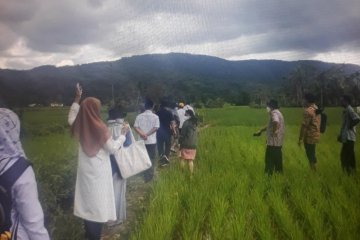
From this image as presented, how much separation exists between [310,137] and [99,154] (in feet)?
5.71

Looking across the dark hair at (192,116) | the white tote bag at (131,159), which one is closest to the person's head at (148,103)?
the white tote bag at (131,159)

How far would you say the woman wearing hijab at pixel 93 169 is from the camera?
2.58 m

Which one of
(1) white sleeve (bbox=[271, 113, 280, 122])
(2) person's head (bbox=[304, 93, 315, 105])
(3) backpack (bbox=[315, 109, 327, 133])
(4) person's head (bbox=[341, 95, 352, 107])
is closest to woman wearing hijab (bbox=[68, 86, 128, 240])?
(2) person's head (bbox=[304, 93, 315, 105])

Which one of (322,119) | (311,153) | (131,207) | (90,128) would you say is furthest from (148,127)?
(90,128)

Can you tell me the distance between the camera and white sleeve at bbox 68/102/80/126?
2521 millimetres

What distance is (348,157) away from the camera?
362cm

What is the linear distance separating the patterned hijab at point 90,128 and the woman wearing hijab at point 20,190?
82 cm

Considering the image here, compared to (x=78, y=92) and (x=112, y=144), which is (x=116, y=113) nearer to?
(x=112, y=144)

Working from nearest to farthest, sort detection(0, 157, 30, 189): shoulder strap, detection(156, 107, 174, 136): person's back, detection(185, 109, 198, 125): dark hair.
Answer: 1. detection(0, 157, 30, 189): shoulder strap
2. detection(185, 109, 198, 125): dark hair
3. detection(156, 107, 174, 136): person's back

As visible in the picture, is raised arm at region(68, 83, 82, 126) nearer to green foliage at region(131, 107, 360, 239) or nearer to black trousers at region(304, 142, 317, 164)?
green foliage at region(131, 107, 360, 239)

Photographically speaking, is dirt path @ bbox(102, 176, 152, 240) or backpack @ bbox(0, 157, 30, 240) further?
dirt path @ bbox(102, 176, 152, 240)

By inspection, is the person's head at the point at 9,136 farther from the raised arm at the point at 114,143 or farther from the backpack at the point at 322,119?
the backpack at the point at 322,119

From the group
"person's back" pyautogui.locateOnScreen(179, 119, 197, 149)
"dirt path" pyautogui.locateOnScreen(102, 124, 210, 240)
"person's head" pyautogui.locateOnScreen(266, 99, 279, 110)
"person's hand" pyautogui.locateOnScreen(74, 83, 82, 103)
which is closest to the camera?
"person's hand" pyautogui.locateOnScreen(74, 83, 82, 103)

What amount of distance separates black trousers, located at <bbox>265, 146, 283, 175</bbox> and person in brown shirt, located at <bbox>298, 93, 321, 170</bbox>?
0.20 m
